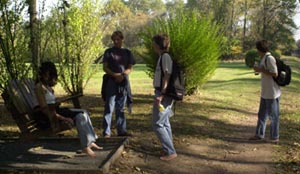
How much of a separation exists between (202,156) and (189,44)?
6267 mm

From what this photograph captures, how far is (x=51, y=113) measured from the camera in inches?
216

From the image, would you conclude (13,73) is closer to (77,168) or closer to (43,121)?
(43,121)

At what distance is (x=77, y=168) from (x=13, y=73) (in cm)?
380

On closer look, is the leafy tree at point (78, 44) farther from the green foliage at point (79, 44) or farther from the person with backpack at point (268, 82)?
the person with backpack at point (268, 82)

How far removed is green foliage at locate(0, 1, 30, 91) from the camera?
26.7 ft

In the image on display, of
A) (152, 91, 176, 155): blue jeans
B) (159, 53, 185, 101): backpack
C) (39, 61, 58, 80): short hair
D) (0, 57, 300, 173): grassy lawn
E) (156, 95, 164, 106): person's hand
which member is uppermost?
(39, 61, 58, 80): short hair

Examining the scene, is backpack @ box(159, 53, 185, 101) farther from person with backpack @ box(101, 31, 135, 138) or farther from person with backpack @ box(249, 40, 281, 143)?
person with backpack @ box(249, 40, 281, 143)

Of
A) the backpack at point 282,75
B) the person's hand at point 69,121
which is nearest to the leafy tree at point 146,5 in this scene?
the backpack at point 282,75

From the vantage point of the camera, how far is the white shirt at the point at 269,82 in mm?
7199

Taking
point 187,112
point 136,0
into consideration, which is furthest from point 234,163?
point 136,0

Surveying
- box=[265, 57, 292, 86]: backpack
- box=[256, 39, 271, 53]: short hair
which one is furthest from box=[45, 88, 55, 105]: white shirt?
box=[265, 57, 292, 86]: backpack

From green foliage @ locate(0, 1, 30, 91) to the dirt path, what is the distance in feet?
9.69

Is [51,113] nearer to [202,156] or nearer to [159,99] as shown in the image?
[159,99]

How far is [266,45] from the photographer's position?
728 cm
